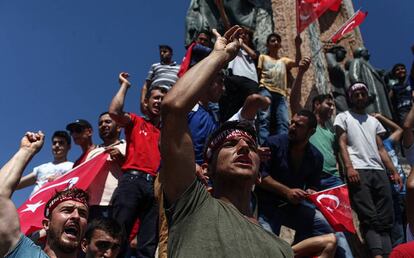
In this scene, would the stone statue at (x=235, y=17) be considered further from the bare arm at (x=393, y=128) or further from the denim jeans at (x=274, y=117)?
the bare arm at (x=393, y=128)

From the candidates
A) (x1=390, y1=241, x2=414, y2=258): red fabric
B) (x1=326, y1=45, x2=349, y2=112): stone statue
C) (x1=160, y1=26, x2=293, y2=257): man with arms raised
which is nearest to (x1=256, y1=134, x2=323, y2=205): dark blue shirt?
(x1=390, y1=241, x2=414, y2=258): red fabric

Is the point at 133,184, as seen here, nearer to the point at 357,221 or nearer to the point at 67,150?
the point at 67,150

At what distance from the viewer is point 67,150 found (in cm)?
681

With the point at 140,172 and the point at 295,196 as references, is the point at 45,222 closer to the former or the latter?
the point at 140,172

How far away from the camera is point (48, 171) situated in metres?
6.54

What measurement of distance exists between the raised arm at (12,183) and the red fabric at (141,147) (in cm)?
121

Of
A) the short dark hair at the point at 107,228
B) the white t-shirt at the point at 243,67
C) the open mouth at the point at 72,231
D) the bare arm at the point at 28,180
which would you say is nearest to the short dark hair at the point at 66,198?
the short dark hair at the point at 107,228

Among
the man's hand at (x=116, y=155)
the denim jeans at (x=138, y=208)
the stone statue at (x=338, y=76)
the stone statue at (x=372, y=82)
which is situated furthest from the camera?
the stone statue at (x=338, y=76)

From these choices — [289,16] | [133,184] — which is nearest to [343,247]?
[133,184]

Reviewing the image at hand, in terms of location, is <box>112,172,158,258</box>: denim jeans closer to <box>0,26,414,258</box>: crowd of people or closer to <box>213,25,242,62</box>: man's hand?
<box>0,26,414,258</box>: crowd of people

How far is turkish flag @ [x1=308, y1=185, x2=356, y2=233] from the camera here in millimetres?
4902

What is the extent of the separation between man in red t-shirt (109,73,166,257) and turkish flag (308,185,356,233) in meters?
1.49

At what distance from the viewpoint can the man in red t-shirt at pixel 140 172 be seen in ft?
14.8

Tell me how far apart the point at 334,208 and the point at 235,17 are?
7.13m
